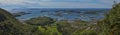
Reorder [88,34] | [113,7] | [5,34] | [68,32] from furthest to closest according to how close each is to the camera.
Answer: [68,32], [5,34], [88,34], [113,7]

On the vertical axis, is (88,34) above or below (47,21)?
above

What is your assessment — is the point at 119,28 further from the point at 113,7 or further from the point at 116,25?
the point at 113,7

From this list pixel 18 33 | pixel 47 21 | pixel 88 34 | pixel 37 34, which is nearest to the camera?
pixel 88 34

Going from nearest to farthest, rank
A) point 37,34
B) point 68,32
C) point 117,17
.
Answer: point 117,17 < point 37,34 < point 68,32

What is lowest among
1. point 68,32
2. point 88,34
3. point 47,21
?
point 47,21

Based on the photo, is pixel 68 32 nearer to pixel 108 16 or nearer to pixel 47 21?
pixel 47 21

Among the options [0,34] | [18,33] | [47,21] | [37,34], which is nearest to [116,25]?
[37,34]

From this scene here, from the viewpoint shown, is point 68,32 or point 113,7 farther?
point 68,32

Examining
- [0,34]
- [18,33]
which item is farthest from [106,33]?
[18,33]

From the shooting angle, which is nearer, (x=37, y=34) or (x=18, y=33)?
(x=37, y=34)
